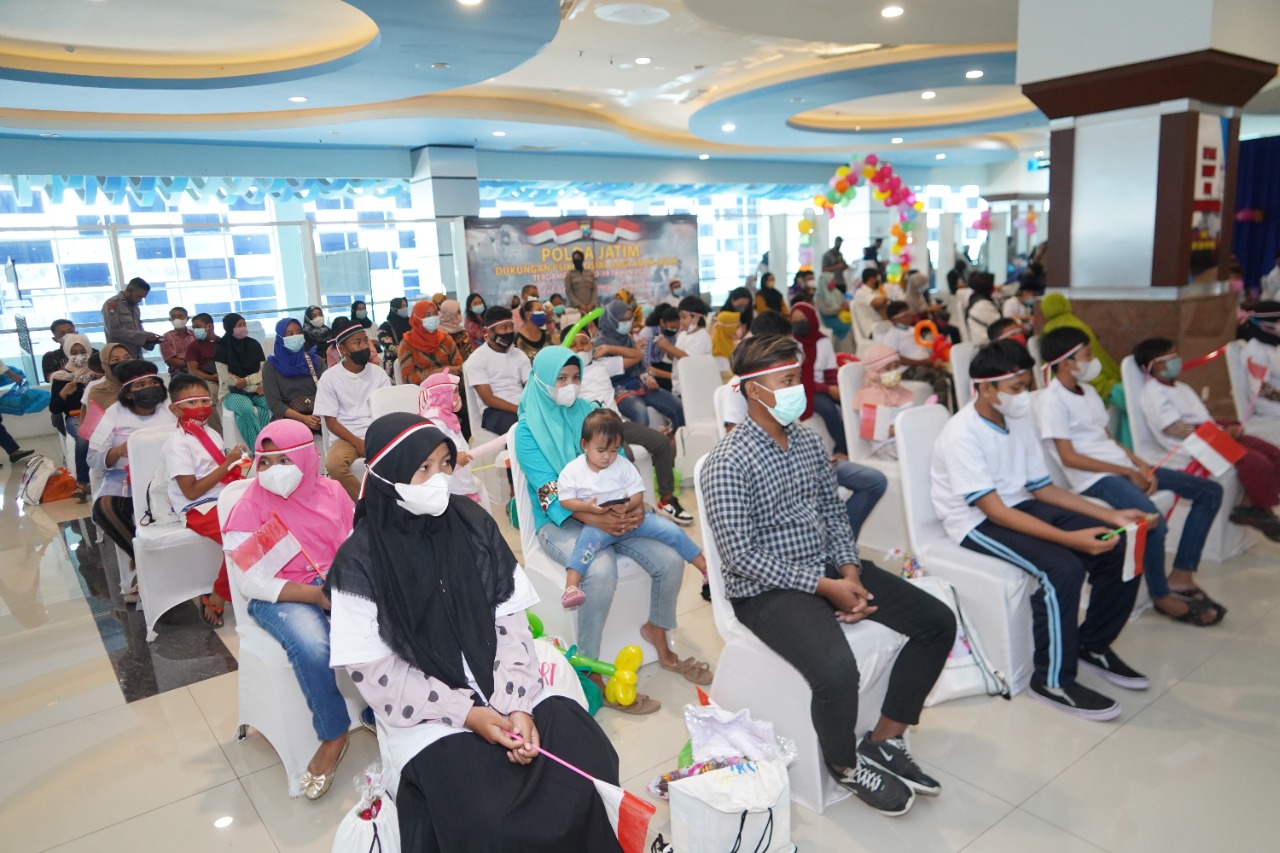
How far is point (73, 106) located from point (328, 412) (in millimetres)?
6478

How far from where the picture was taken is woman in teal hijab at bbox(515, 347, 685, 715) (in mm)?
3141

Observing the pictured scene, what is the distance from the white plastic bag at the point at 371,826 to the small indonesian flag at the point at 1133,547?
2.59 metres

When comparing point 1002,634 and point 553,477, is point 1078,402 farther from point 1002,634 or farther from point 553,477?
point 553,477

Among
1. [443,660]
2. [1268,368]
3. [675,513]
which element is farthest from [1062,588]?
[1268,368]

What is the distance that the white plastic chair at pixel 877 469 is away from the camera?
173 inches

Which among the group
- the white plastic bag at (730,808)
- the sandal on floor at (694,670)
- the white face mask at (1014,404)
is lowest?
the sandal on floor at (694,670)

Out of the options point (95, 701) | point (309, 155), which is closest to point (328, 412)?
point (95, 701)

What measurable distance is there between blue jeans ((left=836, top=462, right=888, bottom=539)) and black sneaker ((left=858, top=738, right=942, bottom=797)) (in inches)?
65.9

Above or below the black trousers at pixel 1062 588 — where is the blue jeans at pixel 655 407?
above

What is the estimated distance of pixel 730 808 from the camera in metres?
2.04

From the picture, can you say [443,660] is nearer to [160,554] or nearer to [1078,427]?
[160,554]

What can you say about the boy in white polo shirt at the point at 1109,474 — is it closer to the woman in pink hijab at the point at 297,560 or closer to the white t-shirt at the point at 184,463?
the woman in pink hijab at the point at 297,560

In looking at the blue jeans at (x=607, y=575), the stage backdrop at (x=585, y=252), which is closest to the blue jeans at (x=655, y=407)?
the blue jeans at (x=607, y=575)

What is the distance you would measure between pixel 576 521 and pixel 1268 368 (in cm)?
417
